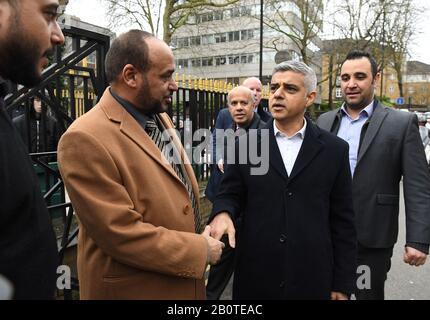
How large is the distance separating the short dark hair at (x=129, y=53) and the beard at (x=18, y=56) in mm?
531

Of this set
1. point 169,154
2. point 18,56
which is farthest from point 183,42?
point 18,56

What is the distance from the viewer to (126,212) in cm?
161

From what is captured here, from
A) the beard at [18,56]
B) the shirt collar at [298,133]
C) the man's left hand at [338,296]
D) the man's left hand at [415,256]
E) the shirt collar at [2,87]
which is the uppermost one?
the beard at [18,56]

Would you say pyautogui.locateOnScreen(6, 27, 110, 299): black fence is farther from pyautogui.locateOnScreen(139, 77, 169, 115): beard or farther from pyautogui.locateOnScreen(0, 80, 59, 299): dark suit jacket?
pyautogui.locateOnScreen(0, 80, 59, 299): dark suit jacket

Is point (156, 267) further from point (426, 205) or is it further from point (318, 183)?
point (426, 205)

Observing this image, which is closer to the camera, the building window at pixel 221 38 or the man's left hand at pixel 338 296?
the man's left hand at pixel 338 296

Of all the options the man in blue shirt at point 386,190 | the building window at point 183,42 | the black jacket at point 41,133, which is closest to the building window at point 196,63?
the building window at point 183,42

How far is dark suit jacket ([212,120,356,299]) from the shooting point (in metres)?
2.07

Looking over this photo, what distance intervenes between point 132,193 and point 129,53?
68 cm

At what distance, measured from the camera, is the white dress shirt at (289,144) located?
7.22 feet

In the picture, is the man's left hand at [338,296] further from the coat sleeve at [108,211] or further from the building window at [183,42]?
the building window at [183,42]

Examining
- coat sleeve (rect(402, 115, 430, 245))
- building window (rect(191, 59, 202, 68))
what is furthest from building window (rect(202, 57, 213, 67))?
coat sleeve (rect(402, 115, 430, 245))

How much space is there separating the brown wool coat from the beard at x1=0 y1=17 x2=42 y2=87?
35cm

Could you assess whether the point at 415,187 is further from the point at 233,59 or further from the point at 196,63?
the point at 196,63
